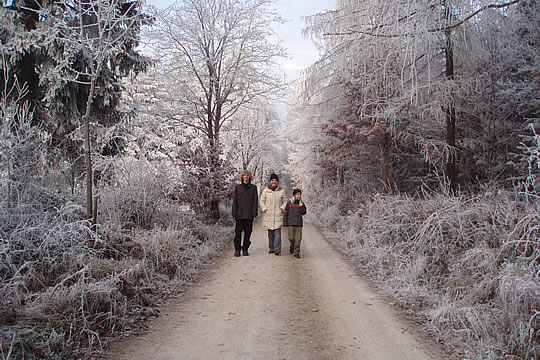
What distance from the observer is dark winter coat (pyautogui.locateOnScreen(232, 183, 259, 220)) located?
30.5 feet

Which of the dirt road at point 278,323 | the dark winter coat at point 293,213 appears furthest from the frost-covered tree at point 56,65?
the dirt road at point 278,323

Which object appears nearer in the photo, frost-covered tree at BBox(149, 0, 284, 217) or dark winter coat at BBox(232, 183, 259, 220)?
dark winter coat at BBox(232, 183, 259, 220)

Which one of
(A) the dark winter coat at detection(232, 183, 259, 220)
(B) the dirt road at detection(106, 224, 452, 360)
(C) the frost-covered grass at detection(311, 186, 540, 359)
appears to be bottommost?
(B) the dirt road at detection(106, 224, 452, 360)

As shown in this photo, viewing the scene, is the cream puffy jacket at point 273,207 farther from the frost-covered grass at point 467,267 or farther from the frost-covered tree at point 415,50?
the frost-covered tree at point 415,50

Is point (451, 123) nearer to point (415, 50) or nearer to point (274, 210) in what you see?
point (415, 50)

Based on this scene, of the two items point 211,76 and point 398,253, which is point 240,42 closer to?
point 211,76

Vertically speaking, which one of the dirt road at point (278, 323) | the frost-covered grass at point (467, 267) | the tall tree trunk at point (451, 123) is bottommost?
the dirt road at point (278, 323)

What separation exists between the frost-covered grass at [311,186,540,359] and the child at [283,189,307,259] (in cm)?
137

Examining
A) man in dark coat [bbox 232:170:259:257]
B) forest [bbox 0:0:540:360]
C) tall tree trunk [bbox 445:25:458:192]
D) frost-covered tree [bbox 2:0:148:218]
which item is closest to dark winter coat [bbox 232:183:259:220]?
man in dark coat [bbox 232:170:259:257]

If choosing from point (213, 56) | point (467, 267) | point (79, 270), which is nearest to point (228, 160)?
point (213, 56)

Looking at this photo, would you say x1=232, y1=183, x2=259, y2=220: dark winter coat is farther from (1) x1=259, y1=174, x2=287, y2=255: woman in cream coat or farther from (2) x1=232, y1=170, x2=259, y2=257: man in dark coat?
(1) x1=259, y1=174, x2=287, y2=255: woman in cream coat

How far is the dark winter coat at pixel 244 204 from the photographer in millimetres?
9305

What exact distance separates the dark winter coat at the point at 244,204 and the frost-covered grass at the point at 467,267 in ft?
8.59

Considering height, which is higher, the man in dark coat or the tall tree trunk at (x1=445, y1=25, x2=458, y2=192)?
the tall tree trunk at (x1=445, y1=25, x2=458, y2=192)
